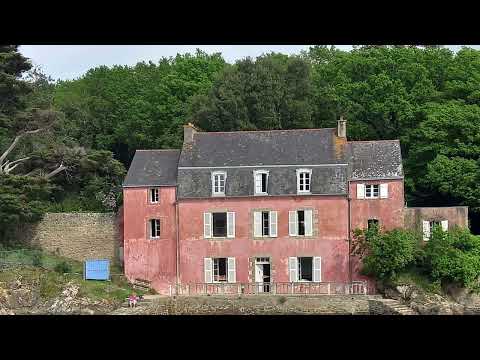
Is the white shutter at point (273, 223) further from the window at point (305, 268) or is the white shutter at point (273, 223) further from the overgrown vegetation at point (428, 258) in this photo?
the overgrown vegetation at point (428, 258)

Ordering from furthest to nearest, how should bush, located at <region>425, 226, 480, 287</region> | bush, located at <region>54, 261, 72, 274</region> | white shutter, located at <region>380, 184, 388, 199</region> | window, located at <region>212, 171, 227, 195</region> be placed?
window, located at <region>212, 171, 227, 195</region>, bush, located at <region>54, 261, 72, 274</region>, white shutter, located at <region>380, 184, 388, 199</region>, bush, located at <region>425, 226, 480, 287</region>

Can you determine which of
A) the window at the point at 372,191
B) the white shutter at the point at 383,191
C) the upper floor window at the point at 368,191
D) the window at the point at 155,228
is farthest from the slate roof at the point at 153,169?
the white shutter at the point at 383,191

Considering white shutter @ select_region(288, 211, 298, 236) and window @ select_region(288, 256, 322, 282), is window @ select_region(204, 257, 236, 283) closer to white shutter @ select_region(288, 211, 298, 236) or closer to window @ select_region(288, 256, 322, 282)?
window @ select_region(288, 256, 322, 282)

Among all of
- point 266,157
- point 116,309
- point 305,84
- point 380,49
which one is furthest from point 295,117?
point 116,309

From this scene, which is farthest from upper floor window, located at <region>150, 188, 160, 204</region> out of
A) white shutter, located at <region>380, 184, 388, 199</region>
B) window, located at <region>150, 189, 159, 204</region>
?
white shutter, located at <region>380, 184, 388, 199</region>

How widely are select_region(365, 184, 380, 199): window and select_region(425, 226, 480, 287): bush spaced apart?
8.37 feet

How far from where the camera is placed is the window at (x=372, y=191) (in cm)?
3173

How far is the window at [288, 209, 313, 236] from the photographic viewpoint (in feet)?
106

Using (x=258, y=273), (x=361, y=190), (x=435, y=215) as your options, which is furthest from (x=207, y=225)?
(x=435, y=215)

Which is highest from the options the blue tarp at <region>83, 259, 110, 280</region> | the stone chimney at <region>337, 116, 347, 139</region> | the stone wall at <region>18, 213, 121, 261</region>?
the stone chimney at <region>337, 116, 347, 139</region>

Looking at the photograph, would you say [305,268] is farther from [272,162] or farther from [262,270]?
[272,162]

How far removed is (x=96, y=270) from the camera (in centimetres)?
3173

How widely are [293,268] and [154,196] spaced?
231 inches

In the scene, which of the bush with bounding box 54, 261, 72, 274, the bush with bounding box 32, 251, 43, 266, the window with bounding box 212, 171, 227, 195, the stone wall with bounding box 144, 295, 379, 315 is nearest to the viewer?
the stone wall with bounding box 144, 295, 379, 315
